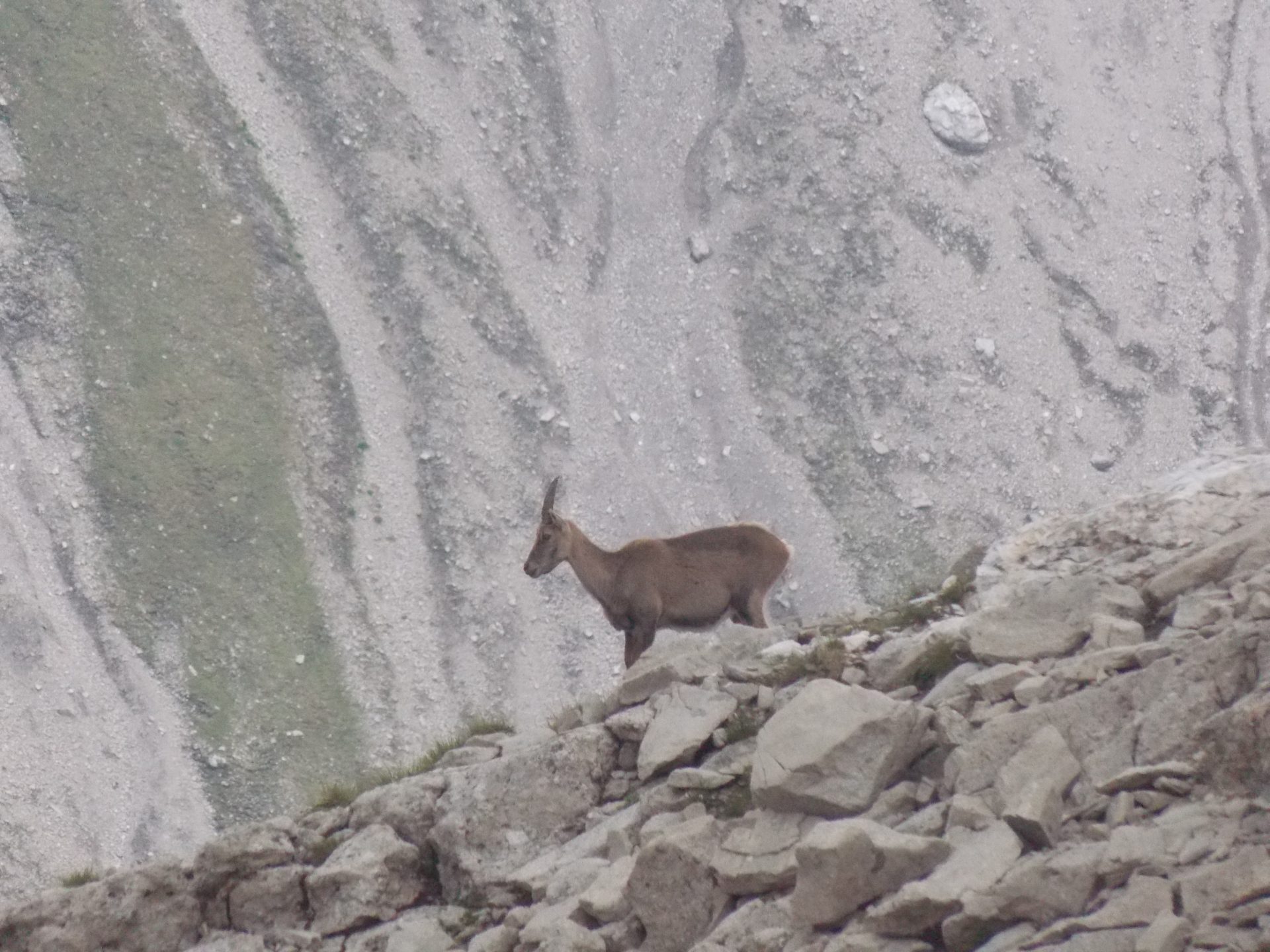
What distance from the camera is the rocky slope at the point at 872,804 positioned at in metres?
8.60

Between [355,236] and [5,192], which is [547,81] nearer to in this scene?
[355,236]

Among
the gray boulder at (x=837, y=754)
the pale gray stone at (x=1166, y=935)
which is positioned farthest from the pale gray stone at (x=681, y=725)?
the pale gray stone at (x=1166, y=935)

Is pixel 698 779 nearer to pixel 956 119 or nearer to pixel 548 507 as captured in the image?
pixel 548 507

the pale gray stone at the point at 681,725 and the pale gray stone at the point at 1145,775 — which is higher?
the pale gray stone at the point at 681,725

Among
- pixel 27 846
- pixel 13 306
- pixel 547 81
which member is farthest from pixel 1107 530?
pixel 547 81

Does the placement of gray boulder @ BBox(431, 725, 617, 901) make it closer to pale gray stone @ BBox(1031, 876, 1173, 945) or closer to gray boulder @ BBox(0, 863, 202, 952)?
gray boulder @ BBox(0, 863, 202, 952)

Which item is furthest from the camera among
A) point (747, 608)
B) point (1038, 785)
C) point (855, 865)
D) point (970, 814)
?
point (747, 608)

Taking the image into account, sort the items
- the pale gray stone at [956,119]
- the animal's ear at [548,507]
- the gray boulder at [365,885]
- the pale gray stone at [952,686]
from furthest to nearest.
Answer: the pale gray stone at [956,119]
the animal's ear at [548,507]
the gray boulder at [365,885]
the pale gray stone at [952,686]

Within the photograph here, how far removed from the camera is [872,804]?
412 inches

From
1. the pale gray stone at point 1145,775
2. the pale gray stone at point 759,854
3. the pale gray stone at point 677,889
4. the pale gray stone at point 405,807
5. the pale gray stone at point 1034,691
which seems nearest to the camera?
the pale gray stone at point 1145,775

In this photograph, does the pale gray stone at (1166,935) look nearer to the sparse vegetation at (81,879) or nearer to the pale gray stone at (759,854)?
the pale gray stone at (759,854)

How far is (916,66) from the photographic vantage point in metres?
91.3

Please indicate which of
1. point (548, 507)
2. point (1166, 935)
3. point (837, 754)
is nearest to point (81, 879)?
point (837, 754)

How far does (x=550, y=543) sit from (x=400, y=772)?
334 inches
